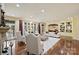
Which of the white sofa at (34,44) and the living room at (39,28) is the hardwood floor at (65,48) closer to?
the living room at (39,28)

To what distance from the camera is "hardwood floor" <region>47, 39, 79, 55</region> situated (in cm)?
217

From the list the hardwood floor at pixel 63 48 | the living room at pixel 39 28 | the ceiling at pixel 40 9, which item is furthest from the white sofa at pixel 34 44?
the ceiling at pixel 40 9

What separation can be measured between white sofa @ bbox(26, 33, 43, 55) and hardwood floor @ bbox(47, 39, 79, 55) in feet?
0.58

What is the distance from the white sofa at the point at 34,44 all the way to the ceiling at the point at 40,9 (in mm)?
333

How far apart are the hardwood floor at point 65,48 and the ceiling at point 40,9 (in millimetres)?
460

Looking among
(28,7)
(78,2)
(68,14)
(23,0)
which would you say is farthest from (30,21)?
(78,2)

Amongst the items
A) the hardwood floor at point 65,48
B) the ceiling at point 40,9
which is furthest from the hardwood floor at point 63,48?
the ceiling at point 40,9

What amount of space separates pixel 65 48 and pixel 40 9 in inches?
31.0

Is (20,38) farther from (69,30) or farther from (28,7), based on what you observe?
(69,30)

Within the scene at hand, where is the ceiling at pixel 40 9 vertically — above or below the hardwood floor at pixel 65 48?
above

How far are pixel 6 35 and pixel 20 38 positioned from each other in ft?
0.80

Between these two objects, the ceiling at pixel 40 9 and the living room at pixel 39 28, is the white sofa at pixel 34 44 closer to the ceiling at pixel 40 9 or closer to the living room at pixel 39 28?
the living room at pixel 39 28

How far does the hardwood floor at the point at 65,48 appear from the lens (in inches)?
85.3

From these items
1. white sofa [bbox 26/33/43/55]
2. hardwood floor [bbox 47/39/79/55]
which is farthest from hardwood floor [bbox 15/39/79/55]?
white sofa [bbox 26/33/43/55]
